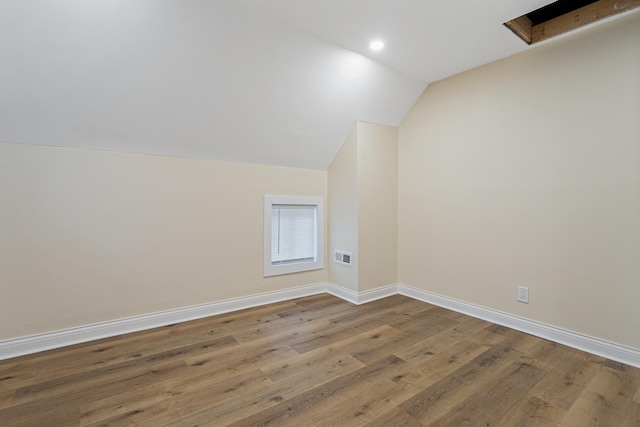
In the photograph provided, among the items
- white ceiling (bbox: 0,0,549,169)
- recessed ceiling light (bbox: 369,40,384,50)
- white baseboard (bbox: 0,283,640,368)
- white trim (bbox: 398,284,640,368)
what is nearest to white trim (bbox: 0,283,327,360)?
white baseboard (bbox: 0,283,640,368)

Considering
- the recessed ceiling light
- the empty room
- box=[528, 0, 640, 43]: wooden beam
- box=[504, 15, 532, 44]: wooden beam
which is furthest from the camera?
the recessed ceiling light

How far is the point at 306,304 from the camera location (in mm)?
3025

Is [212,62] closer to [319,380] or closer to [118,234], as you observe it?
[118,234]

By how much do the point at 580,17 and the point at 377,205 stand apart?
206 centimetres

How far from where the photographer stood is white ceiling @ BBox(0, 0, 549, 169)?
5.63ft

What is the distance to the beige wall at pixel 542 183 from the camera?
197 centimetres

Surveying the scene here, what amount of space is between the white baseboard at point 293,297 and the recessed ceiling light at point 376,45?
87.6 inches

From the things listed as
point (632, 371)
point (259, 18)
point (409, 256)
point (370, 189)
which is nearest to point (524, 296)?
point (632, 371)

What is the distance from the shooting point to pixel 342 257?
10.7 feet

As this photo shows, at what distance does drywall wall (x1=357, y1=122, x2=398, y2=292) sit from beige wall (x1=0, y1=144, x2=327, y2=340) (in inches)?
38.5

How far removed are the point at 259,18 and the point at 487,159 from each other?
2.15m

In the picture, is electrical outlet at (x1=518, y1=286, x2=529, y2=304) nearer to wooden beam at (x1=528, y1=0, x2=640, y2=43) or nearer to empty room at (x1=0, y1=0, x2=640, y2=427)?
empty room at (x1=0, y1=0, x2=640, y2=427)

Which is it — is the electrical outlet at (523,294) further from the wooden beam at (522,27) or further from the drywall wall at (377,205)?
the wooden beam at (522,27)

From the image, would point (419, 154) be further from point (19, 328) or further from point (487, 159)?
point (19, 328)
